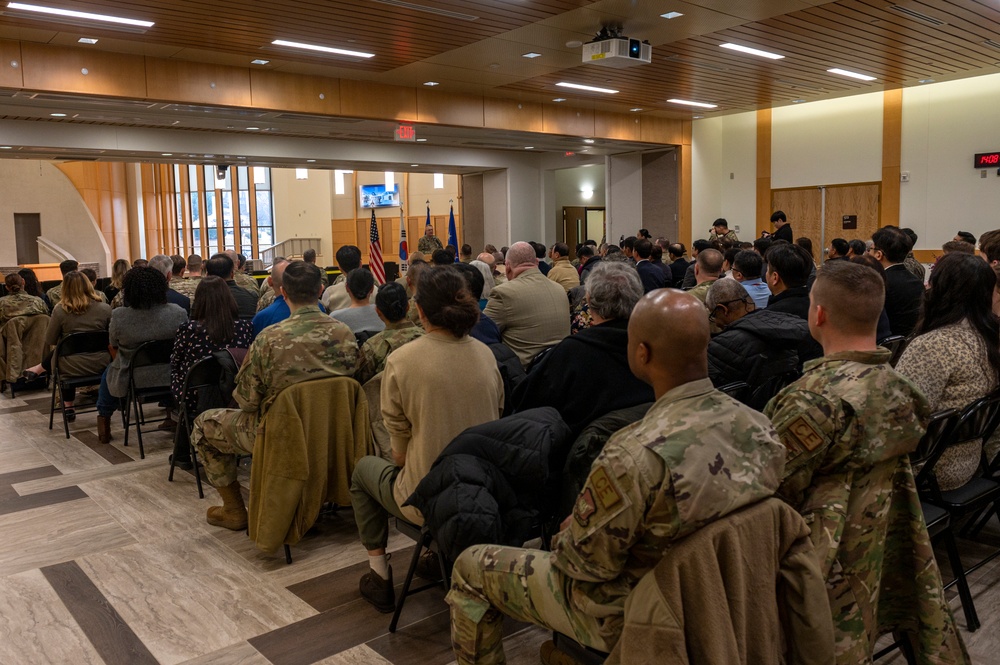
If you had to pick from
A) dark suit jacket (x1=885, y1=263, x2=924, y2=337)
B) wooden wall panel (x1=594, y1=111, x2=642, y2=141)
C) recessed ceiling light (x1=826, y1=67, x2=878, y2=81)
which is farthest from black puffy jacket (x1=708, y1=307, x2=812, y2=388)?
wooden wall panel (x1=594, y1=111, x2=642, y2=141)

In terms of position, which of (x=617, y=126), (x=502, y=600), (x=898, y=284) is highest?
(x=617, y=126)

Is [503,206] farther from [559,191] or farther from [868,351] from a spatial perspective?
[868,351]

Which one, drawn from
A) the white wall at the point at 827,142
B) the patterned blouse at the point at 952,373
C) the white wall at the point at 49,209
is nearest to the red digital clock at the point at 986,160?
the white wall at the point at 827,142

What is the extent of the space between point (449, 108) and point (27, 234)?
1639cm

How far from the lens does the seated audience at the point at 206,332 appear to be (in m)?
4.99

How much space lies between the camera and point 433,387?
2840mm

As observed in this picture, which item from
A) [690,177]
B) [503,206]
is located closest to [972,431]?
[690,177]

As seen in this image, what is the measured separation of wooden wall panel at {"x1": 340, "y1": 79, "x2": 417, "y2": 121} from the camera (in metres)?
10.3

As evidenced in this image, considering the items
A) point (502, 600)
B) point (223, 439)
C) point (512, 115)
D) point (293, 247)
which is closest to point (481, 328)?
point (223, 439)

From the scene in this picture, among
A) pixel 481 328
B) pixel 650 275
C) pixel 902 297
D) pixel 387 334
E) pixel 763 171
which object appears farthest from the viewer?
pixel 763 171

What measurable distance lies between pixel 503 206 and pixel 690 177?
469 centimetres

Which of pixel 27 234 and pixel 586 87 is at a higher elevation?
pixel 586 87

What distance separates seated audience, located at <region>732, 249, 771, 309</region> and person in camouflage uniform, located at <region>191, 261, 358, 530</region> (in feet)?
8.75

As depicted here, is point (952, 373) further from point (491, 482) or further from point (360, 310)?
point (360, 310)
